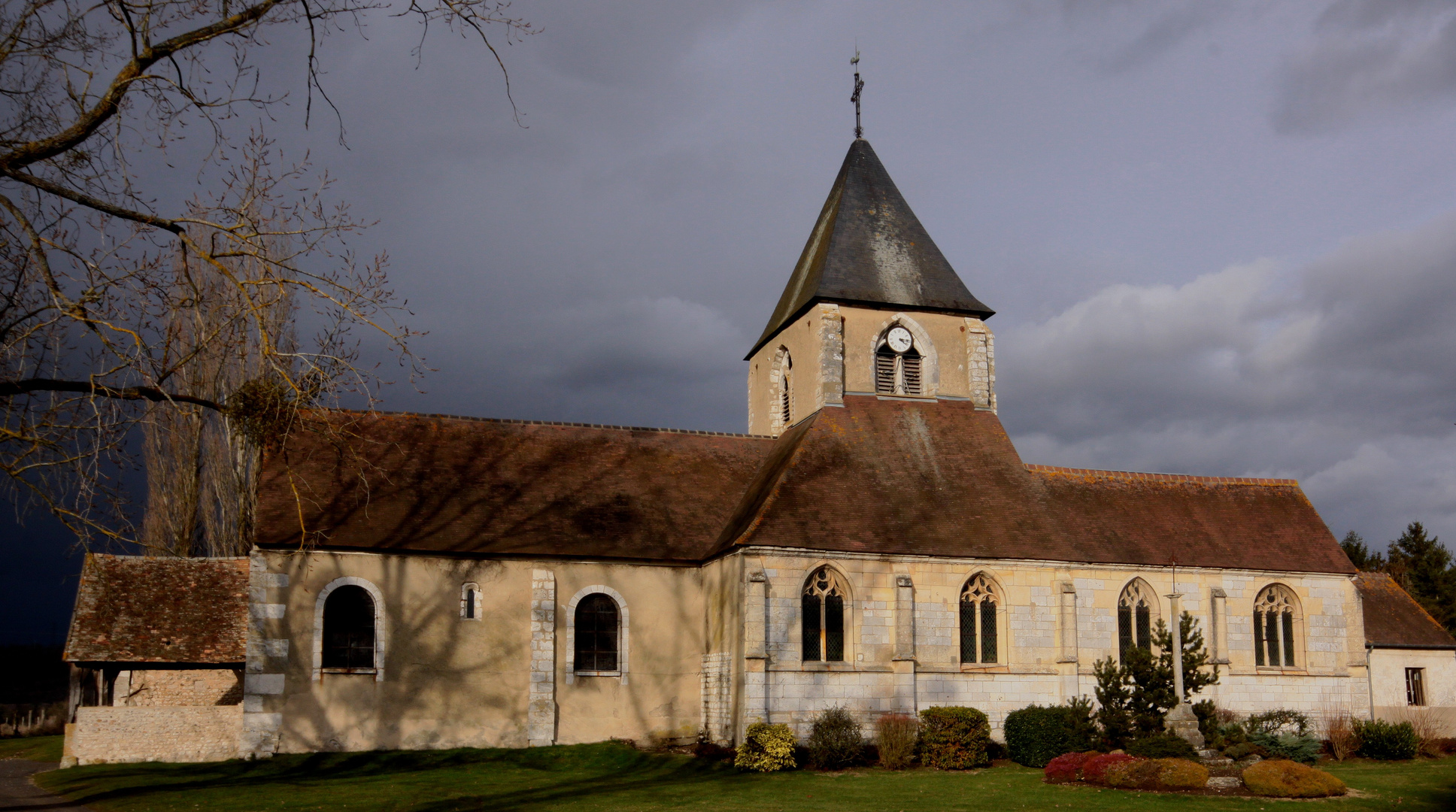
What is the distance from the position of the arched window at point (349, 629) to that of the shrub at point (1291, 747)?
16575 millimetres

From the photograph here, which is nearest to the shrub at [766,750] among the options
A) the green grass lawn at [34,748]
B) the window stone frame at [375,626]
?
the window stone frame at [375,626]

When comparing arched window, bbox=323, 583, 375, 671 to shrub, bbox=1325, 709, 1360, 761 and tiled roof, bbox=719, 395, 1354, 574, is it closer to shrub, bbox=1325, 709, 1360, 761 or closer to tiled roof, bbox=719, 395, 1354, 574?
tiled roof, bbox=719, 395, 1354, 574

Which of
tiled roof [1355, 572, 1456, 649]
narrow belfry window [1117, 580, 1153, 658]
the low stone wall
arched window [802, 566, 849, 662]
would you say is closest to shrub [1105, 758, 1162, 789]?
arched window [802, 566, 849, 662]

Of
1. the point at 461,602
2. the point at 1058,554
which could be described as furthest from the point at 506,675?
the point at 1058,554

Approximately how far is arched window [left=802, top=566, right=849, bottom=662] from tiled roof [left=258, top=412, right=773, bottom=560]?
279cm

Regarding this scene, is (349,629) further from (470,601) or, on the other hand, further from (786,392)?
(786,392)

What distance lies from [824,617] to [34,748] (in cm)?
1927

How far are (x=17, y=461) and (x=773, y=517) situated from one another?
16691 millimetres

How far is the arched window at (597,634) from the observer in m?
23.4

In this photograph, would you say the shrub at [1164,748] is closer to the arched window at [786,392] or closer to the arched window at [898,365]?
the arched window at [898,365]

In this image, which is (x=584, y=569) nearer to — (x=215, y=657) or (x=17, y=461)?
(x=215, y=657)

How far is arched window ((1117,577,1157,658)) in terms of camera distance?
82.0ft

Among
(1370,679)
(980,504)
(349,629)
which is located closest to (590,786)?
(349,629)

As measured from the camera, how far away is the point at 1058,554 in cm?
2425
